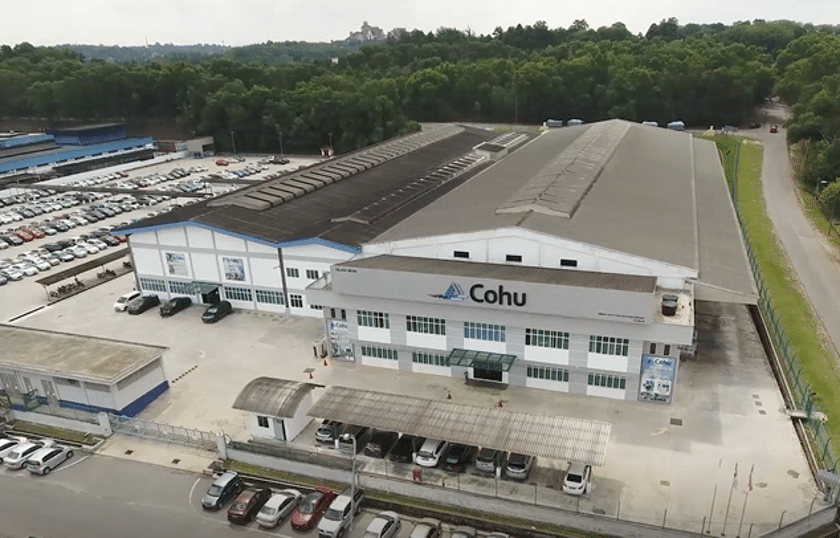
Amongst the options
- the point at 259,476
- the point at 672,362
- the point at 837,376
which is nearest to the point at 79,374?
the point at 259,476

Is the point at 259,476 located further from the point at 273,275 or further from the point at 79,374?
the point at 273,275

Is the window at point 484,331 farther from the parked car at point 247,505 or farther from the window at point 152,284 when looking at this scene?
the window at point 152,284

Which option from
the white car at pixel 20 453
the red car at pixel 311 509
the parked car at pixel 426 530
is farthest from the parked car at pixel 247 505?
the white car at pixel 20 453

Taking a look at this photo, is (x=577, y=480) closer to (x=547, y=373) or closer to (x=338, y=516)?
(x=547, y=373)

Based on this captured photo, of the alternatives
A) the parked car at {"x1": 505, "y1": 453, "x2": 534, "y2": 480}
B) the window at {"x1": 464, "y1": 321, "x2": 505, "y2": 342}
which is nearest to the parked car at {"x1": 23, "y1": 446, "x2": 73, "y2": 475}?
the window at {"x1": 464, "y1": 321, "x2": 505, "y2": 342}

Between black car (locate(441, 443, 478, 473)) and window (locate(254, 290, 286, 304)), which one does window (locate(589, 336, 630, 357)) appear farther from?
window (locate(254, 290, 286, 304))

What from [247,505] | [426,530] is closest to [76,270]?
[247,505]
